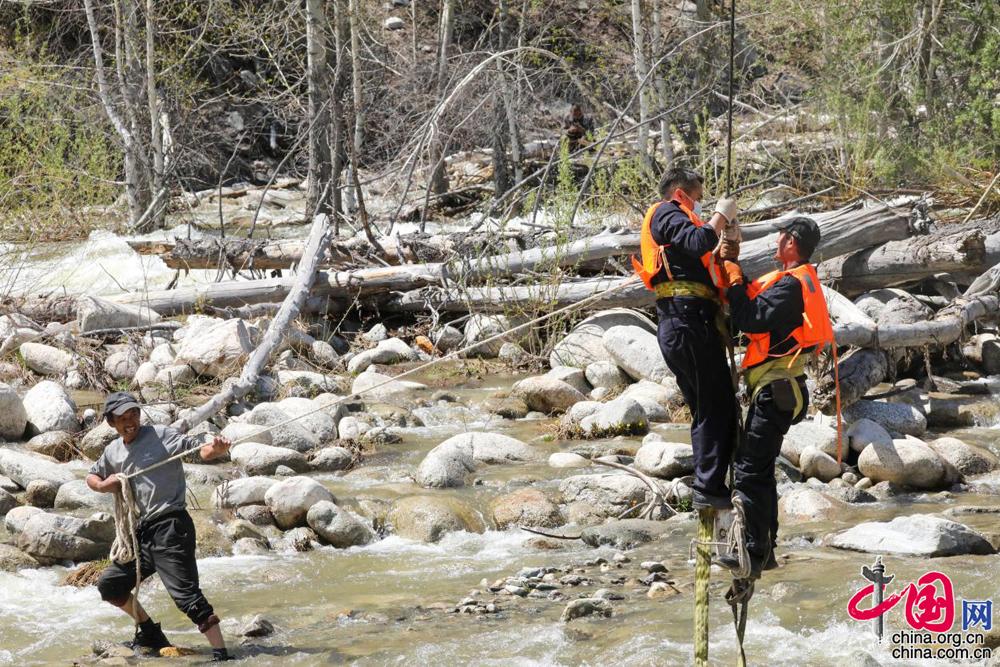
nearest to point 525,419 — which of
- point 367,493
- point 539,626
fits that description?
point 367,493

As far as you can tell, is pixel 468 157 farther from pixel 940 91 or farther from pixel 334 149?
pixel 940 91

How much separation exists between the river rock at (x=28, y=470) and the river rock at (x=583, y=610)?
391 centimetres

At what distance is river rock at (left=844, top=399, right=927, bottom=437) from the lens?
8.91 m

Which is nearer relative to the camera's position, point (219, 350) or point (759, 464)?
point (759, 464)

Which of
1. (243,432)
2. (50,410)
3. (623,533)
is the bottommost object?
(623,533)

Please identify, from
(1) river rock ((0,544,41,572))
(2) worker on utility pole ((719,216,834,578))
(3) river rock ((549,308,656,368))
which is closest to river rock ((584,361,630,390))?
(3) river rock ((549,308,656,368))

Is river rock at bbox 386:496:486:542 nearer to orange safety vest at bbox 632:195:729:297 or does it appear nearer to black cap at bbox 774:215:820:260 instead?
orange safety vest at bbox 632:195:729:297

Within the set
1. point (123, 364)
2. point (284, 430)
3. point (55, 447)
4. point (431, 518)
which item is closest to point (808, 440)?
point (431, 518)

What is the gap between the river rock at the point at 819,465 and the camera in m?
8.12

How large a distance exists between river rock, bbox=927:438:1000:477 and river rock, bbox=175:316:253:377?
5911 millimetres

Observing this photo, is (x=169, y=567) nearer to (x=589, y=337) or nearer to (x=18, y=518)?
(x=18, y=518)

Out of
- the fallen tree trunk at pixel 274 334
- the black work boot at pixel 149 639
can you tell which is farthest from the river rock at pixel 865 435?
the black work boot at pixel 149 639

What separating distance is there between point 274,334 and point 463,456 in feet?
9.30

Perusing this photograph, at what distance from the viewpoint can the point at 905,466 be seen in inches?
313
